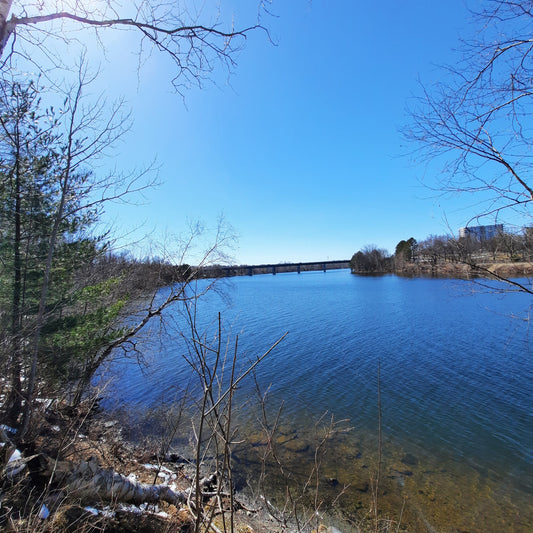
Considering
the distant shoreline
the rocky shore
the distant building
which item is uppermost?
the distant building

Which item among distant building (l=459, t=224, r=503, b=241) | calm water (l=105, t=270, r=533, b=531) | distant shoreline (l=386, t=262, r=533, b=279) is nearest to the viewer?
distant shoreline (l=386, t=262, r=533, b=279)

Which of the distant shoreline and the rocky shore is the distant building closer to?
the distant shoreline

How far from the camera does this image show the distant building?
2.81 meters

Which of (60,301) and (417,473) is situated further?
(417,473)

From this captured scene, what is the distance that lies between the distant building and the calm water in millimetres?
492

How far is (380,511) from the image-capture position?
5293mm

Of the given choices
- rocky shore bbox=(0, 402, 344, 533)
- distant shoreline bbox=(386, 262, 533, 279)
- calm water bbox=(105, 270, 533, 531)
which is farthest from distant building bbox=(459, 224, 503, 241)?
rocky shore bbox=(0, 402, 344, 533)

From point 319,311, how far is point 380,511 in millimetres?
20402

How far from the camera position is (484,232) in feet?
9.38

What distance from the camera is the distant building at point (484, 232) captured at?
2.81 m

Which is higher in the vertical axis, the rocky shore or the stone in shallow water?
the rocky shore

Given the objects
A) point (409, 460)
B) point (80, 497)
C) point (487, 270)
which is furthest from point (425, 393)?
point (80, 497)

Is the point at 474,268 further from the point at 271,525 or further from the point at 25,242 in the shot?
the point at 25,242

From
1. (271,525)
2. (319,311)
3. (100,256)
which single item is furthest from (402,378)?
(319,311)
